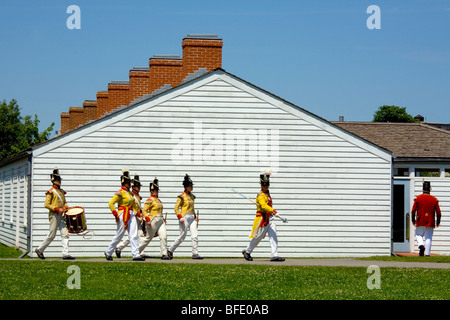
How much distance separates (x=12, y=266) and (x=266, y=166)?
27.5 ft

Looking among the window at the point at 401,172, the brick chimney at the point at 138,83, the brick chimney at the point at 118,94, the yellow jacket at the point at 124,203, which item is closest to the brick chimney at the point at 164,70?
the brick chimney at the point at 138,83

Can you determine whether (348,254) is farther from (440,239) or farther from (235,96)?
(235,96)

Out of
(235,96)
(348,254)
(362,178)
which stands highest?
(235,96)

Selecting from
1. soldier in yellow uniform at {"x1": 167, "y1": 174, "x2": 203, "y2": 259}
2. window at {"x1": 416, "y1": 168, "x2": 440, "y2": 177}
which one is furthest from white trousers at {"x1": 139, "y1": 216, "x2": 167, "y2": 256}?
window at {"x1": 416, "y1": 168, "x2": 440, "y2": 177}

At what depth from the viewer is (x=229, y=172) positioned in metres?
22.7

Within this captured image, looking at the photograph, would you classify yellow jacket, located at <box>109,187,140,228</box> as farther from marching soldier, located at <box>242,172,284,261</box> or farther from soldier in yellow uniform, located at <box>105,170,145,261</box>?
marching soldier, located at <box>242,172,284,261</box>

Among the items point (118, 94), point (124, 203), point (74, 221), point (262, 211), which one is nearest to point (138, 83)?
point (118, 94)

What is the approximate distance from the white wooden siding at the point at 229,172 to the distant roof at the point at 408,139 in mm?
2730

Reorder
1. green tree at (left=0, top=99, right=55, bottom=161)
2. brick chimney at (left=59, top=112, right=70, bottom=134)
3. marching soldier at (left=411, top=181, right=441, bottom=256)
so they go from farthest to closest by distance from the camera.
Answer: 1. green tree at (left=0, top=99, right=55, bottom=161)
2. brick chimney at (left=59, top=112, right=70, bottom=134)
3. marching soldier at (left=411, top=181, right=441, bottom=256)

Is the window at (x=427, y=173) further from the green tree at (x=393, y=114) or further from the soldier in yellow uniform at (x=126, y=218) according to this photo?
the green tree at (x=393, y=114)

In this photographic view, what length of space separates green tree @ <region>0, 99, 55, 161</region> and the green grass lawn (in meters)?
45.0

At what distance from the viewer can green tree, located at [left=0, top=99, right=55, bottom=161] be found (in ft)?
201
